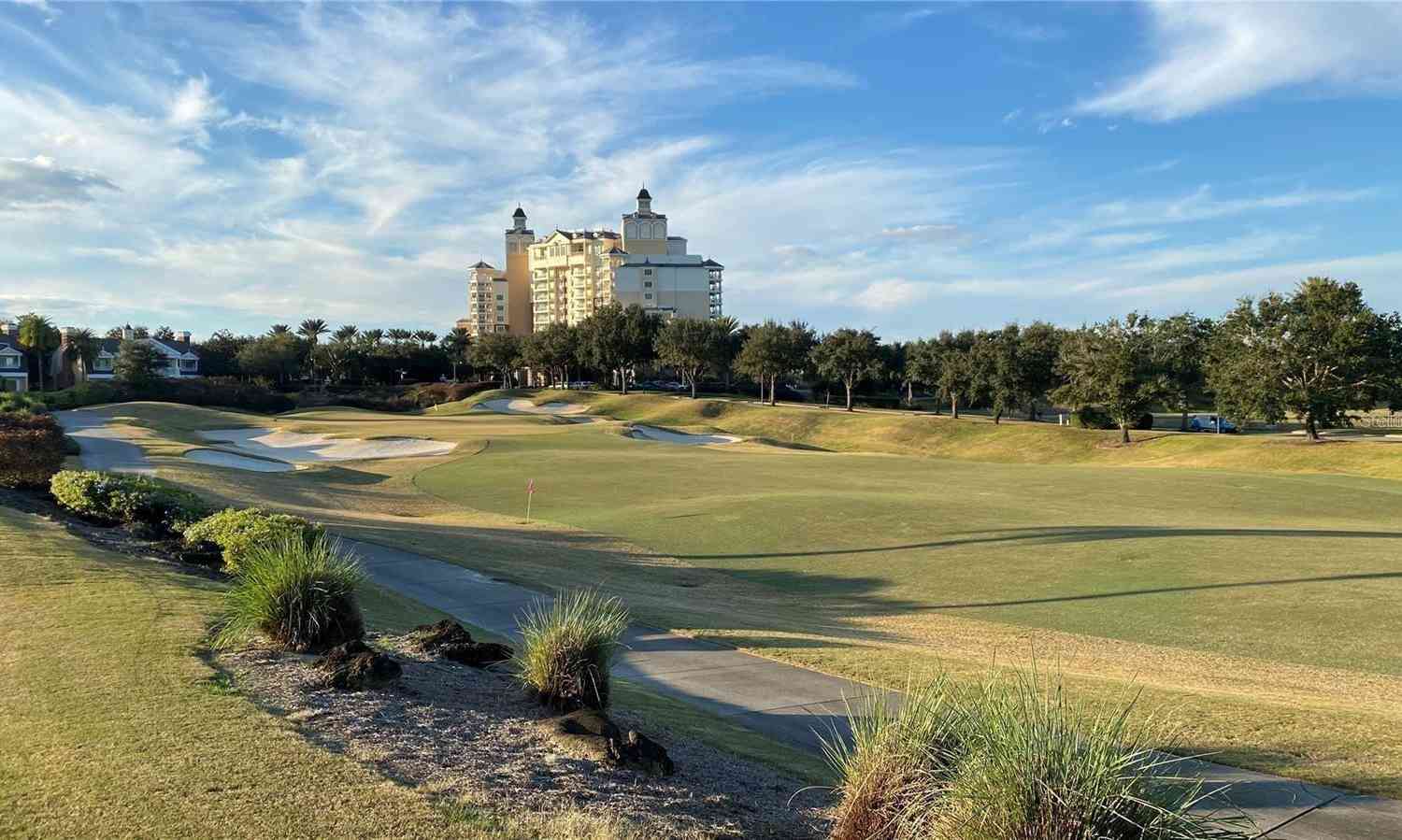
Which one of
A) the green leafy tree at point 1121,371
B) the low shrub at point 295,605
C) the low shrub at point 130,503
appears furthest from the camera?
the green leafy tree at point 1121,371

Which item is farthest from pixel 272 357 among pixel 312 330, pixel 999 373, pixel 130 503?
pixel 130 503

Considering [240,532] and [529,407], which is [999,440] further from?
[240,532]

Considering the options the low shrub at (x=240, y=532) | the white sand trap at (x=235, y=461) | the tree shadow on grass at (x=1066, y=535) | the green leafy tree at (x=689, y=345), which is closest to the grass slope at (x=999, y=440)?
the green leafy tree at (x=689, y=345)

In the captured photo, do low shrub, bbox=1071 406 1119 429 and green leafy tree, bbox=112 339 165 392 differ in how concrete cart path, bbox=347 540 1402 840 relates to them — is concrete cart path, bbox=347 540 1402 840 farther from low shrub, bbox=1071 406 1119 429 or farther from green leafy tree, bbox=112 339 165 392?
green leafy tree, bbox=112 339 165 392

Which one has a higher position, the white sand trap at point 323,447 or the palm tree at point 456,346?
the palm tree at point 456,346

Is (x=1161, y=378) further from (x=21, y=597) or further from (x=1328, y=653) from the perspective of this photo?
(x=21, y=597)

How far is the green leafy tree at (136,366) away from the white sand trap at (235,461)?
53.5 metres

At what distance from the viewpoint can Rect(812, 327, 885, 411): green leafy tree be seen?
296 ft

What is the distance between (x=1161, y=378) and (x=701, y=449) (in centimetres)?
3173

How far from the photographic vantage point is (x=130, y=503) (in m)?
18.0

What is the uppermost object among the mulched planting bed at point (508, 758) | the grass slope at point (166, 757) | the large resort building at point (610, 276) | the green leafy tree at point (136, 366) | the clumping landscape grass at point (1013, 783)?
the large resort building at point (610, 276)

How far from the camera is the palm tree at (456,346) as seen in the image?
145m

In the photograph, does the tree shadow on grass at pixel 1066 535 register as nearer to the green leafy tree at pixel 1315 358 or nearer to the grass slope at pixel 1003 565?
the grass slope at pixel 1003 565

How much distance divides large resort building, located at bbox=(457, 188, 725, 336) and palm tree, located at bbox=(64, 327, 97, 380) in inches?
2945
